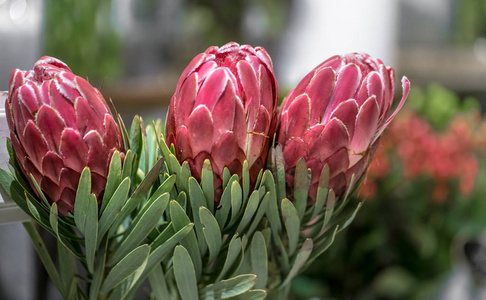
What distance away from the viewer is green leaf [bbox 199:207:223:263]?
254 mm

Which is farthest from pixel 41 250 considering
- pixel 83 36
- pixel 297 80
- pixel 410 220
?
pixel 297 80

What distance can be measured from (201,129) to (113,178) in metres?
0.05

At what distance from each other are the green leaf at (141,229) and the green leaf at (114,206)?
0.04ft

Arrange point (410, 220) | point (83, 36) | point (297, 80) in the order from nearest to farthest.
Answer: point (410, 220) < point (83, 36) < point (297, 80)

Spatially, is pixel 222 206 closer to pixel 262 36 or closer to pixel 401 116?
pixel 401 116

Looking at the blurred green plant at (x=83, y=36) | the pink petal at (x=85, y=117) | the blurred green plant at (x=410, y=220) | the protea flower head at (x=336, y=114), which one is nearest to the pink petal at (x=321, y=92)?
the protea flower head at (x=336, y=114)

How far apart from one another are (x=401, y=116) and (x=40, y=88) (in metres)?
0.69

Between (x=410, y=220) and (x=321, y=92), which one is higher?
(x=321, y=92)

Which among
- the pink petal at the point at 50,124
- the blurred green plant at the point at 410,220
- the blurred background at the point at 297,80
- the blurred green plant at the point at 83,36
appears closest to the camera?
the pink petal at the point at 50,124

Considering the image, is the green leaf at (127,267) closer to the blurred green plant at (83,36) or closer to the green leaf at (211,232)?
the green leaf at (211,232)

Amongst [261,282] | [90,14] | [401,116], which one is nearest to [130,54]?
[90,14]

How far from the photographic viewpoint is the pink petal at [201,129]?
24cm

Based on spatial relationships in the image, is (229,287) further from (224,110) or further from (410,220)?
(410,220)

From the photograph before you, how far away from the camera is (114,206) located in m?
0.25
